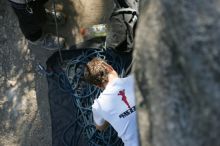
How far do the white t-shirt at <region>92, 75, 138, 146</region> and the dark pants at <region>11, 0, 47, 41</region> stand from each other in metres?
1.04

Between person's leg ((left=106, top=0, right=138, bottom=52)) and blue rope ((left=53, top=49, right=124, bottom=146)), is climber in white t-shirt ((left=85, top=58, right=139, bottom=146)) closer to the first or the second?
person's leg ((left=106, top=0, right=138, bottom=52))

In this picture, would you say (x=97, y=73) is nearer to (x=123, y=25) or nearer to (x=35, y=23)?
(x=123, y=25)

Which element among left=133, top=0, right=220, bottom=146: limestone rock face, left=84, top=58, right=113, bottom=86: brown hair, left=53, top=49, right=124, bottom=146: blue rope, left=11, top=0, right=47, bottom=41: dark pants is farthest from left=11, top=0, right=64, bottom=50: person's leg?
left=133, top=0, right=220, bottom=146: limestone rock face

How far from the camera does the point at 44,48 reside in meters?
4.51

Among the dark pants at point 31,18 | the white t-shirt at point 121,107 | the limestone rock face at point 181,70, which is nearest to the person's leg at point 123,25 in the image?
the white t-shirt at point 121,107

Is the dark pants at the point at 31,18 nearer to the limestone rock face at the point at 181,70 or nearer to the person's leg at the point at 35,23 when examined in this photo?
the person's leg at the point at 35,23

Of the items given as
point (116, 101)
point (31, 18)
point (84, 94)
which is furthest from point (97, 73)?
point (31, 18)

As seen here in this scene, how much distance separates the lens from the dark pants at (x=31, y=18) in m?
3.97

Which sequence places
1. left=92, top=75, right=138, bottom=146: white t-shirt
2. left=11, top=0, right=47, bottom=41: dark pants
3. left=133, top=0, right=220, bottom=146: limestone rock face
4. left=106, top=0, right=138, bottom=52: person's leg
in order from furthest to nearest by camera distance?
1. left=11, top=0, right=47, bottom=41: dark pants
2. left=106, top=0, right=138, bottom=52: person's leg
3. left=92, top=75, right=138, bottom=146: white t-shirt
4. left=133, top=0, right=220, bottom=146: limestone rock face

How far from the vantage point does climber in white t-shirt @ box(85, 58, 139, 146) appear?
3.30m

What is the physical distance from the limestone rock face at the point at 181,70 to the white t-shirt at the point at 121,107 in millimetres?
1559

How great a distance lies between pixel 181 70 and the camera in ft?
5.25

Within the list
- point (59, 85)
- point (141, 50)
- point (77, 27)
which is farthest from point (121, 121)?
point (141, 50)

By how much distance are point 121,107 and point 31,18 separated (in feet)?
4.12
